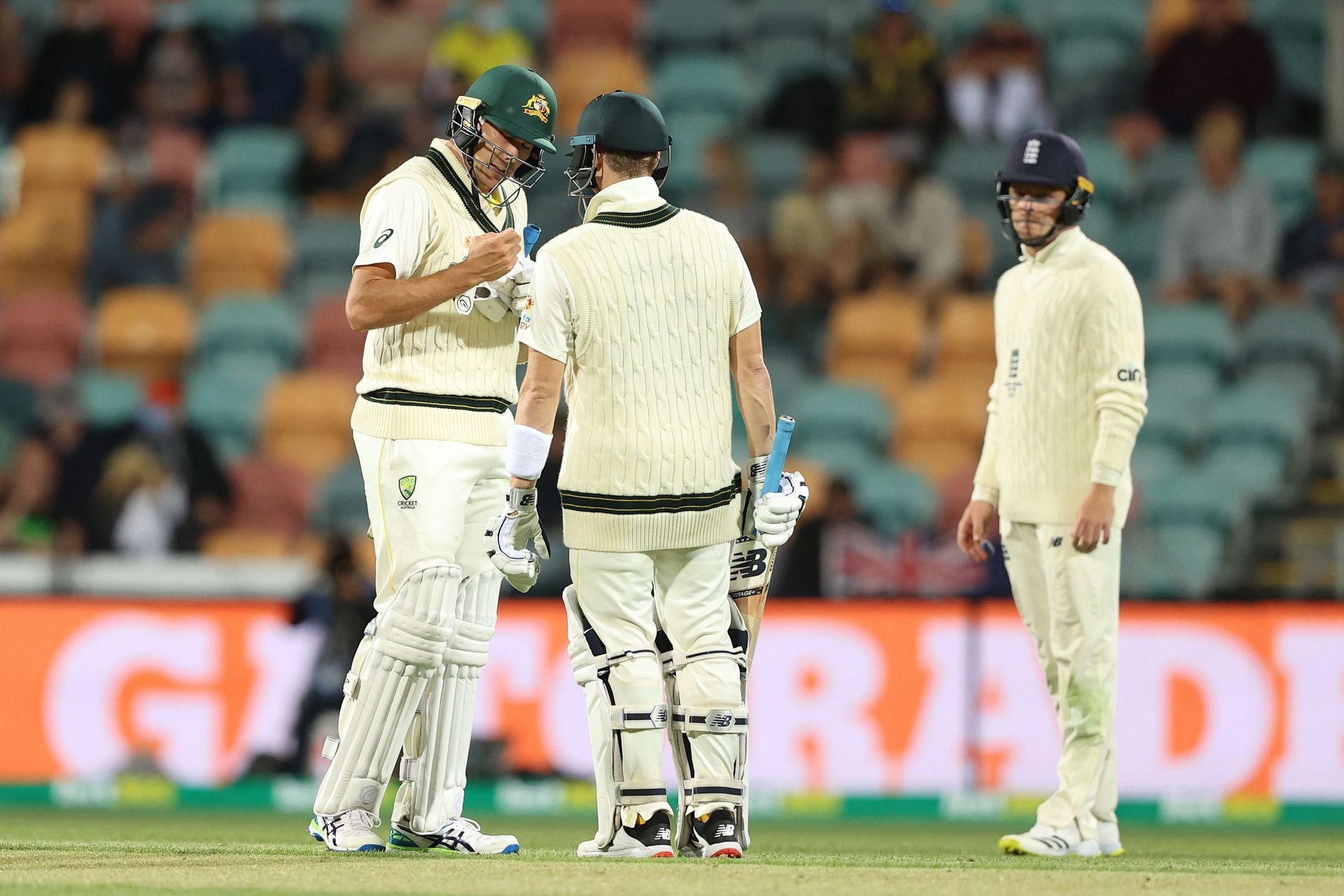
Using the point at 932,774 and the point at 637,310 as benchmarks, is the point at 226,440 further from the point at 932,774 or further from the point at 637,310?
the point at 637,310

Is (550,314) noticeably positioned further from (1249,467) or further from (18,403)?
(18,403)

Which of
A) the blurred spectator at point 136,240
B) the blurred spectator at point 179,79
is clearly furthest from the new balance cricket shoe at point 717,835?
the blurred spectator at point 179,79

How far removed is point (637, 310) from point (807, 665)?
17.0 ft

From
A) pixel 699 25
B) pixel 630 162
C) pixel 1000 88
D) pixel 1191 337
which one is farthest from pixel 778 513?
pixel 699 25

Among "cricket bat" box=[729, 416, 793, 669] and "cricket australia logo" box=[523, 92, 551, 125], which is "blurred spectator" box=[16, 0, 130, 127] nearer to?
"cricket australia logo" box=[523, 92, 551, 125]

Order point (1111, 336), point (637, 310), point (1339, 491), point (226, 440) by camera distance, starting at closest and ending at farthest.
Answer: point (637, 310), point (1111, 336), point (1339, 491), point (226, 440)

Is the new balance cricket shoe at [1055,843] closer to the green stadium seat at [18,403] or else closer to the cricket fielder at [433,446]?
the cricket fielder at [433,446]

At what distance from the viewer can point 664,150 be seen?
5.93 meters

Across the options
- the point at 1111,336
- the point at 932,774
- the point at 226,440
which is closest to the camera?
the point at 1111,336

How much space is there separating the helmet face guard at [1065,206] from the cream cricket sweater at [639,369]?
148 centimetres

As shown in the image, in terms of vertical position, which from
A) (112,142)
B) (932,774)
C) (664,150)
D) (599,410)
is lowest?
(932,774)

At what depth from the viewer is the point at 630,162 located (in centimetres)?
588

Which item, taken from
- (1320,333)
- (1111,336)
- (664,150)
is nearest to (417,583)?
(664,150)

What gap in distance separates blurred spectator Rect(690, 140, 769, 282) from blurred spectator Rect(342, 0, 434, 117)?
2.60 metres
